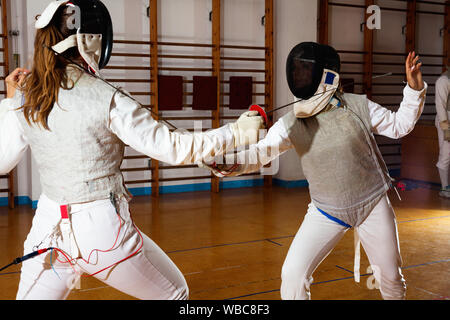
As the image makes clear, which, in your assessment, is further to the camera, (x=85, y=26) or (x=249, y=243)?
(x=249, y=243)

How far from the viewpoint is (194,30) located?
20.3 feet

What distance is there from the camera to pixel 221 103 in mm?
6426

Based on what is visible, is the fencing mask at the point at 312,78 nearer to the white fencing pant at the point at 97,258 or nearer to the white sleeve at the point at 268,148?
the white sleeve at the point at 268,148

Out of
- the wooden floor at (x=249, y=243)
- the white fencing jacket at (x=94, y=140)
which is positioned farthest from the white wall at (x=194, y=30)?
the white fencing jacket at (x=94, y=140)

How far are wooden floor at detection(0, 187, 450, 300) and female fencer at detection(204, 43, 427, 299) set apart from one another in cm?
82

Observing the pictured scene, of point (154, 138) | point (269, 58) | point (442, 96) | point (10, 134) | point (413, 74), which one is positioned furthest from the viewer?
point (269, 58)

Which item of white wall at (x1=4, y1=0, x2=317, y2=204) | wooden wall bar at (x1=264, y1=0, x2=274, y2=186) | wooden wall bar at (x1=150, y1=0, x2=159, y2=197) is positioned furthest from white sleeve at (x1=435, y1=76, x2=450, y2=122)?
wooden wall bar at (x1=150, y1=0, x2=159, y2=197)

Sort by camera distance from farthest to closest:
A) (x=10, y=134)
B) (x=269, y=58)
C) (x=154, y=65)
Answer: (x=269, y=58), (x=154, y=65), (x=10, y=134)

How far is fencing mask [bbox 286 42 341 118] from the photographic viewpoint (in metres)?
2.09

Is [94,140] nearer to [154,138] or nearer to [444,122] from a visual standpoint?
[154,138]

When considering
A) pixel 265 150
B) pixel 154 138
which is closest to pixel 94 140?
pixel 154 138

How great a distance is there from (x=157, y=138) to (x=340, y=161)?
37.4 inches

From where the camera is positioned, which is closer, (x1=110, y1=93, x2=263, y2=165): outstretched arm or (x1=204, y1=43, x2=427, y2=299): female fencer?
(x1=110, y1=93, x2=263, y2=165): outstretched arm

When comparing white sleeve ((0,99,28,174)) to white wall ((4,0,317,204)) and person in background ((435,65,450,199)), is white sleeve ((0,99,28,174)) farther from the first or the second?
person in background ((435,65,450,199))
